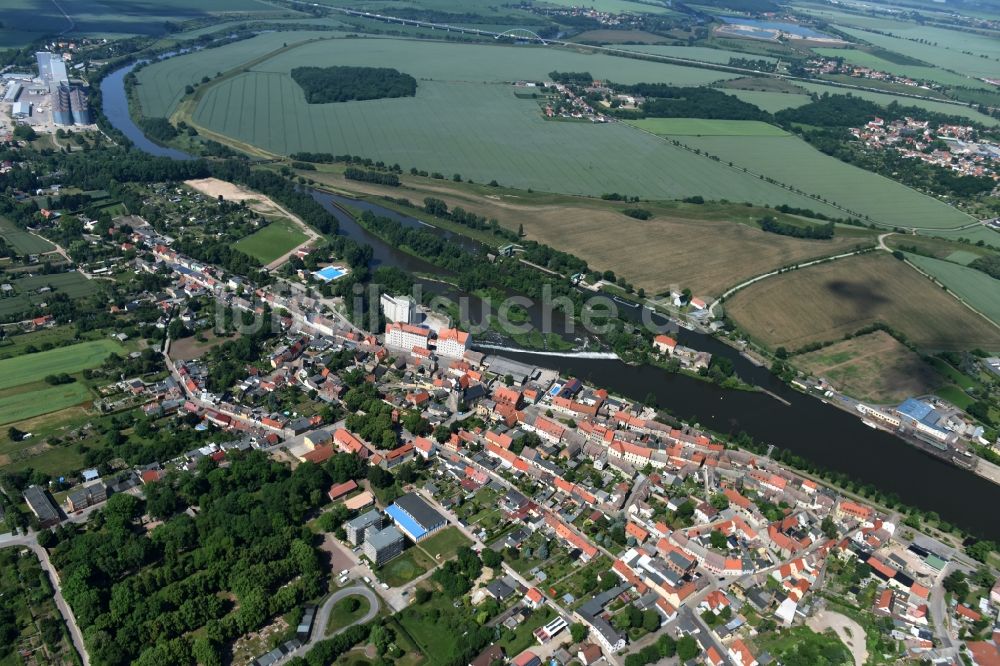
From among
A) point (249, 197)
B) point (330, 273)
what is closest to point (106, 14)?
point (249, 197)

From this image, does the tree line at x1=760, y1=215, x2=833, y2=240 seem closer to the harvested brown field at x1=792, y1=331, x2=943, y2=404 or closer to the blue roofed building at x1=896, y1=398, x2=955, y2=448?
the harvested brown field at x1=792, y1=331, x2=943, y2=404

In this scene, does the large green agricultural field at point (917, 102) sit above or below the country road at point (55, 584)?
above

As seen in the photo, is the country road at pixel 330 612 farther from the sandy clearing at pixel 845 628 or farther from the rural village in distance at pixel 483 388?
the sandy clearing at pixel 845 628

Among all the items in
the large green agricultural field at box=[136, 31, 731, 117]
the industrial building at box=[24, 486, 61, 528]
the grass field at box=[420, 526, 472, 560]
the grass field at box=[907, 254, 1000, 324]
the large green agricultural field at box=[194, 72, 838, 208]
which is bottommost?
the grass field at box=[420, 526, 472, 560]

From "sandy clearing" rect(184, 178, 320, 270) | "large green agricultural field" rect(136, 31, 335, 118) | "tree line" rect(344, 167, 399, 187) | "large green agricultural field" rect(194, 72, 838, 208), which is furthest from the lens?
"large green agricultural field" rect(136, 31, 335, 118)

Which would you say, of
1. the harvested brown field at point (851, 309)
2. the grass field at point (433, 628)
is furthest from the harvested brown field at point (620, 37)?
the grass field at point (433, 628)

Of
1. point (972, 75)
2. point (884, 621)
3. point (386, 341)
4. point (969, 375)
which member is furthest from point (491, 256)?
point (972, 75)

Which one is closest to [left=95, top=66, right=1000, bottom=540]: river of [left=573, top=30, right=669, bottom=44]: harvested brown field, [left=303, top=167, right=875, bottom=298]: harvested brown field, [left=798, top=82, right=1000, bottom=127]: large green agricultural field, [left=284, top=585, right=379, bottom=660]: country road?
[left=303, top=167, right=875, bottom=298]: harvested brown field

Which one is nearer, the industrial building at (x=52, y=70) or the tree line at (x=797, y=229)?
the tree line at (x=797, y=229)
